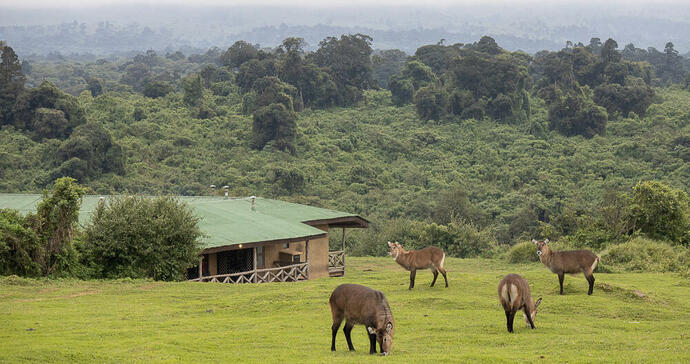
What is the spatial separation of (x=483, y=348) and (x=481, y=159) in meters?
57.6

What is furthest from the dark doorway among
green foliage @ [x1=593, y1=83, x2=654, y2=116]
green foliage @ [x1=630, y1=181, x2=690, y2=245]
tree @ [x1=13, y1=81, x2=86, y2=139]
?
green foliage @ [x1=593, y1=83, x2=654, y2=116]

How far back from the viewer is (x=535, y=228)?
48500 mm

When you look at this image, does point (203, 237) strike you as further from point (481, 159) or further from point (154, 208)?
point (481, 159)

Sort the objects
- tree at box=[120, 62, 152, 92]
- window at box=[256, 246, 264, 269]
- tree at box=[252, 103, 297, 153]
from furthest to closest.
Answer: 1. tree at box=[120, 62, 152, 92]
2. tree at box=[252, 103, 297, 153]
3. window at box=[256, 246, 264, 269]

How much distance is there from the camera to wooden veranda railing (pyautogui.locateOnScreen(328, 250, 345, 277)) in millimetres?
33125

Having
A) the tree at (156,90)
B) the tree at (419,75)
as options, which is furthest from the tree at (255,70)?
the tree at (419,75)

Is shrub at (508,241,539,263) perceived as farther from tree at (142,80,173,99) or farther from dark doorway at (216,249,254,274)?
tree at (142,80,173,99)

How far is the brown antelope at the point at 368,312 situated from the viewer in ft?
38.5

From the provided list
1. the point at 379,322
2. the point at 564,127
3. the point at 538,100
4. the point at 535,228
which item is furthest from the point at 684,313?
the point at 538,100

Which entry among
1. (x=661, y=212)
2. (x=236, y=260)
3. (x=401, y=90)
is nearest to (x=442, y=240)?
(x=661, y=212)

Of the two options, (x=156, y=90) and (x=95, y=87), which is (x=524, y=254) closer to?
(x=156, y=90)

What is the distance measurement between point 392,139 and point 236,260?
44.5m

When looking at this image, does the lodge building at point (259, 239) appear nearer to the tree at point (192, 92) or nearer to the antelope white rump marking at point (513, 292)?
the antelope white rump marking at point (513, 292)

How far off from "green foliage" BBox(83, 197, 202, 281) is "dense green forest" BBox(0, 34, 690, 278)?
1956 cm
